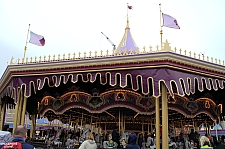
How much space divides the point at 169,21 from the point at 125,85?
4116mm

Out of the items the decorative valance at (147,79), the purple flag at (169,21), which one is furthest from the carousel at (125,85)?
the purple flag at (169,21)

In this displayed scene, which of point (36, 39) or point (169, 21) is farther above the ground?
point (169, 21)

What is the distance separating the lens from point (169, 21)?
13.1 meters

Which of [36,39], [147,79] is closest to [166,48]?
[147,79]

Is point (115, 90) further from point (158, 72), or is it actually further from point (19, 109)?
point (19, 109)

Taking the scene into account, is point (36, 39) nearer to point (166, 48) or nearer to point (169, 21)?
point (169, 21)

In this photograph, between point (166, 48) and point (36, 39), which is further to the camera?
point (36, 39)

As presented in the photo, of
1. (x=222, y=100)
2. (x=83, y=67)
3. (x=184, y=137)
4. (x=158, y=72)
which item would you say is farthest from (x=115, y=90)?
(x=222, y=100)

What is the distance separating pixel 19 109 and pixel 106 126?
23.5 feet

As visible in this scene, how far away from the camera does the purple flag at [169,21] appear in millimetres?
12984

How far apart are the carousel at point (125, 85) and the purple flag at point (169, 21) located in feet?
5.86

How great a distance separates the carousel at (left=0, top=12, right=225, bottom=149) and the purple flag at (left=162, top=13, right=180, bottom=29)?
1787mm

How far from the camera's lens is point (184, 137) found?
1574cm

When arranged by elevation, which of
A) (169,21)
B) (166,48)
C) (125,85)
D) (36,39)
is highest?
(169,21)
